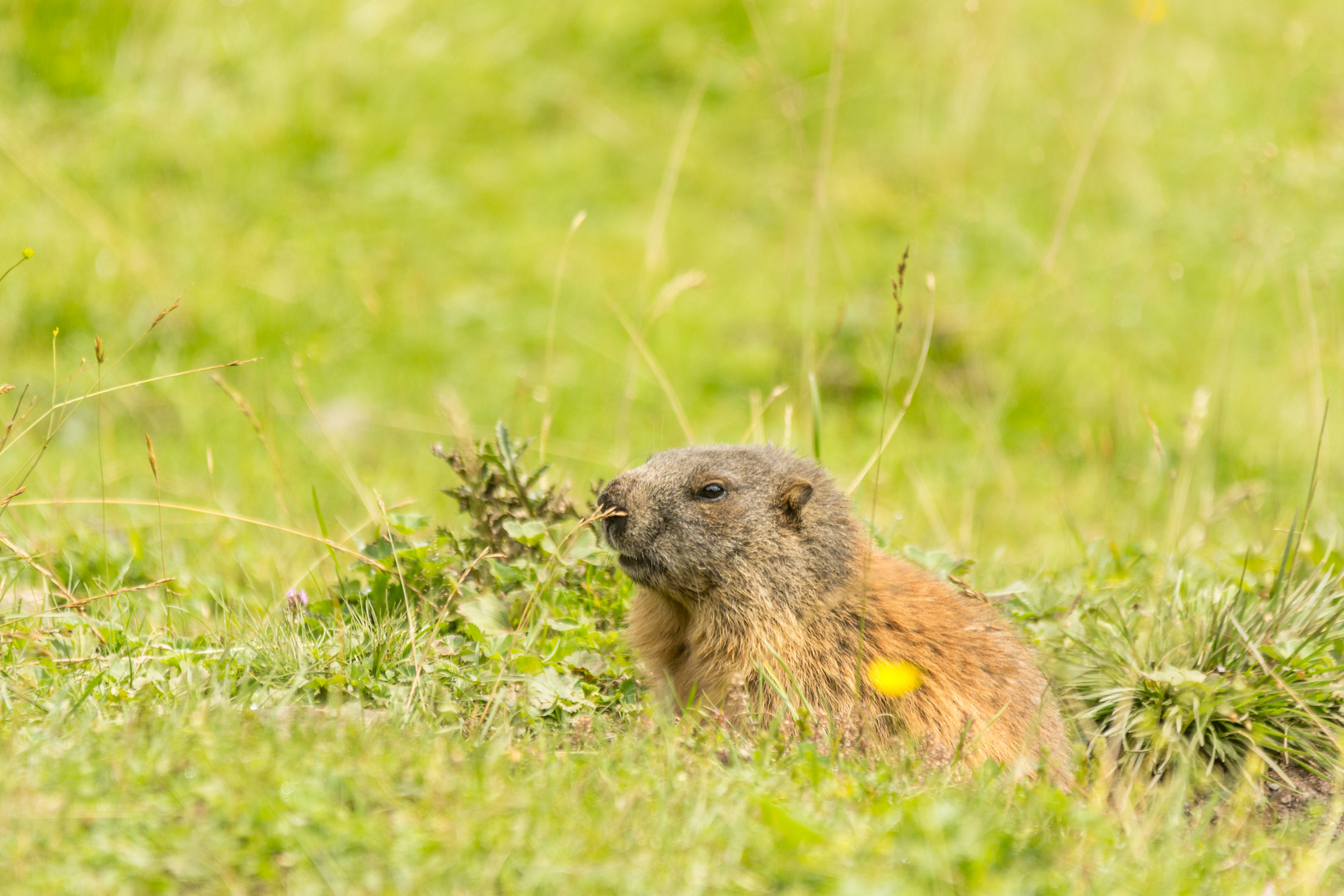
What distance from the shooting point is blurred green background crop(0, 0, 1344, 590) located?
8.34 m

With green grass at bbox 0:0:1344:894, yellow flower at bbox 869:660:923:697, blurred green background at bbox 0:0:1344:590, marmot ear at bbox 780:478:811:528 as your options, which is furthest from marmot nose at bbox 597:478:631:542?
blurred green background at bbox 0:0:1344:590

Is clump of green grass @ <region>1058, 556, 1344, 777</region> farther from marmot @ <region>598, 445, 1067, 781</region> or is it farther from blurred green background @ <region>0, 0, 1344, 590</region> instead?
blurred green background @ <region>0, 0, 1344, 590</region>

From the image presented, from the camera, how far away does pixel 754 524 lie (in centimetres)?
444

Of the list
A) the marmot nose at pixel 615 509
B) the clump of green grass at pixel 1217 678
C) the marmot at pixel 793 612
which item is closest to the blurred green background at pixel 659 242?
the clump of green grass at pixel 1217 678

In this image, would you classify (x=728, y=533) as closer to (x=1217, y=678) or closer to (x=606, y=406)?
(x=1217, y=678)

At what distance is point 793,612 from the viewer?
4.35 metres

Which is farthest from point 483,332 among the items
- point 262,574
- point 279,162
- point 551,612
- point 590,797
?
point 590,797

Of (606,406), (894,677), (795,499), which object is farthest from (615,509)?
(606,406)

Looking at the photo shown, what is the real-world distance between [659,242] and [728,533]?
3289 mm

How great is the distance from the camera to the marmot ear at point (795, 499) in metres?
4.45

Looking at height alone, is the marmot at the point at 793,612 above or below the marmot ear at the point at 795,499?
below

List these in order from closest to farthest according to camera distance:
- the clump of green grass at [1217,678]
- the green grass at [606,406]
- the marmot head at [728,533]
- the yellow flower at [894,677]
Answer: the green grass at [606,406], the yellow flower at [894,677], the clump of green grass at [1217,678], the marmot head at [728,533]

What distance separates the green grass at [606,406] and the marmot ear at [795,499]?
0.74 metres

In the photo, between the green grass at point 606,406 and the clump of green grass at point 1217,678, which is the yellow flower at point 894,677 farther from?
the clump of green grass at point 1217,678
